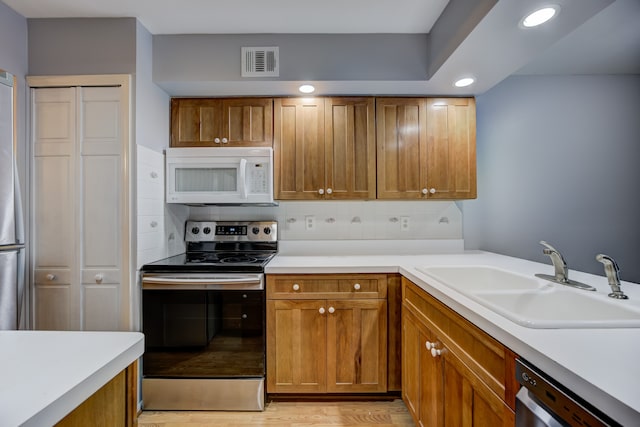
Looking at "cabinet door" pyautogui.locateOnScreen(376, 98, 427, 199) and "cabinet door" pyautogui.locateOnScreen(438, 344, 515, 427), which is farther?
"cabinet door" pyautogui.locateOnScreen(376, 98, 427, 199)

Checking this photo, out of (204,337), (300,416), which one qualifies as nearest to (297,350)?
(300,416)

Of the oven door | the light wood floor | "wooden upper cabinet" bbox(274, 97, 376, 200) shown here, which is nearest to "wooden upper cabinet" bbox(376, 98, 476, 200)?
"wooden upper cabinet" bbox(274, 97, 376, 200)

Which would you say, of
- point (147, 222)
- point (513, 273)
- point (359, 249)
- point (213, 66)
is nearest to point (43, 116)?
point (147, 222)

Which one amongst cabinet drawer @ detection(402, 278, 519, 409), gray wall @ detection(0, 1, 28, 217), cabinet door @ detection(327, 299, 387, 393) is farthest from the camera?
cabinet door @ detection(327, 299, 387, 393)

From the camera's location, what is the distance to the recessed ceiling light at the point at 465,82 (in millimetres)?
2040

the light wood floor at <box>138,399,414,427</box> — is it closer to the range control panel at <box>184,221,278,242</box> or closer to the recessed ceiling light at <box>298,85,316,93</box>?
the range control panel at <box>184,221,278,242</box>

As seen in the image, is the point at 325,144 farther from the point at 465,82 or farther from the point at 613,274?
the point at 613,274

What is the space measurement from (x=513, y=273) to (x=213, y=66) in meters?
2.20

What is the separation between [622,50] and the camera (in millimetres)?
1826

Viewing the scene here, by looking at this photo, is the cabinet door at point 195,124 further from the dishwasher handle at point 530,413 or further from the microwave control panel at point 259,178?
the dishwasher handle at point 530,413

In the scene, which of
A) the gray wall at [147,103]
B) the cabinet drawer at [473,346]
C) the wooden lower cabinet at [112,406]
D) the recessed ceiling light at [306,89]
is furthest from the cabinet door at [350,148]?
the wooden lower cabinet at [112,406]

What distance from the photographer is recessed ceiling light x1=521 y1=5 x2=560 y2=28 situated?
1.33m

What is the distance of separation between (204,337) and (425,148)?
1967mm

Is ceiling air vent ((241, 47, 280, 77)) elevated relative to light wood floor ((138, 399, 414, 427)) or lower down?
elevated
